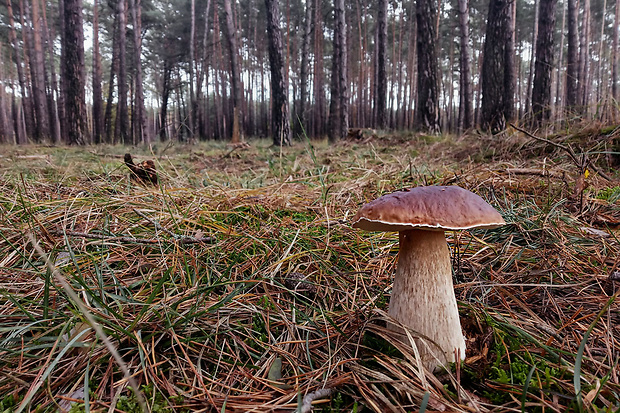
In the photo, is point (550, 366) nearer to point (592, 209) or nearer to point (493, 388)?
point (493, 388)

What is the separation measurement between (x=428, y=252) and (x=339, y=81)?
10.4 m

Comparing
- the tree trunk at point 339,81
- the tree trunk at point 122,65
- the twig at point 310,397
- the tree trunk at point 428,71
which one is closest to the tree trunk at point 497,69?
the tree trunk at point 428,71

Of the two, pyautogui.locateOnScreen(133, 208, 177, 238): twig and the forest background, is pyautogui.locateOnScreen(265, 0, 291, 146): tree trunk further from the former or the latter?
pyautogui.locateOnScreen(133, 208, 177, 238): twig

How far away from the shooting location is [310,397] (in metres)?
0.92

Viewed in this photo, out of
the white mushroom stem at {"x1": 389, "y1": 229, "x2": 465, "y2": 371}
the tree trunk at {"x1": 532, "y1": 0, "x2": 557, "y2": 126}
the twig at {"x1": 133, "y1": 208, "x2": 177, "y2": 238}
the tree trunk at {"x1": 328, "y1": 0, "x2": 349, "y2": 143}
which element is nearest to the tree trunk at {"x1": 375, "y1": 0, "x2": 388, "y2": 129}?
the tree trunk at {"x1": 328, "y1": 0, "x2": 349, "y2": 143}

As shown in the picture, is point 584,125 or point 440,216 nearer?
point 440,216

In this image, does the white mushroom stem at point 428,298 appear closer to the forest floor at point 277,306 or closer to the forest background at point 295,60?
the forest floor at point 277,306

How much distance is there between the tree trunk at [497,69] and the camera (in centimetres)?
652

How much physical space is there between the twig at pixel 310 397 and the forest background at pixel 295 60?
2061 millimetres

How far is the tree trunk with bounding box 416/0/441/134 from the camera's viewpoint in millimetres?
7641

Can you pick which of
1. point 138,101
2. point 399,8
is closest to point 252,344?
point 138,101

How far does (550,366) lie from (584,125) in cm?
389

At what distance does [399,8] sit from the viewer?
26.0 meters

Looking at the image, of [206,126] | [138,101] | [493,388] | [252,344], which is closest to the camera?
[493,388]
